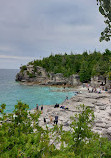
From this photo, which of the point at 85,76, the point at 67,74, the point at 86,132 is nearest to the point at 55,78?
the point at 67,74

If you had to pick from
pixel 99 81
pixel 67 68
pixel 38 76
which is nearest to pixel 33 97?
pixel 99 81

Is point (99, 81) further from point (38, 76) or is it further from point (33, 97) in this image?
point (38, 76)

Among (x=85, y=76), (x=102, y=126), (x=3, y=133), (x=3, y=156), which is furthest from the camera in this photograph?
(x=85, y=76)

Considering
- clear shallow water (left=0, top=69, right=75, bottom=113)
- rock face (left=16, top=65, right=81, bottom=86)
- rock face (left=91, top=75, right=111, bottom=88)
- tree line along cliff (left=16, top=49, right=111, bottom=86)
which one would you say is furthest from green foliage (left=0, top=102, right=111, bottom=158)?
rock face (left=16, top=65, right=81, bottom=86)

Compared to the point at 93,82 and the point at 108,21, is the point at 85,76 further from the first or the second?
the point at 108,21

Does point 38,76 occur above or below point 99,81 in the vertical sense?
above

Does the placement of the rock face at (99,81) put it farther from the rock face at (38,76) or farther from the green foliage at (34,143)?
the green foliage at (34,143)

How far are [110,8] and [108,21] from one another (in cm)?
50

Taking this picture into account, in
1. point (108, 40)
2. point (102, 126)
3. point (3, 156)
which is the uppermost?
point (108, 40)

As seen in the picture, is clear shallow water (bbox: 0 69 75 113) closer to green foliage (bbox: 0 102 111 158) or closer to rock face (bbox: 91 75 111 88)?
rock face (bbox: 91 75 111 88)

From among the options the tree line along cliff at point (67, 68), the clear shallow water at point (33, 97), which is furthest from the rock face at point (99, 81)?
the clear shallow water at point (33, 97)

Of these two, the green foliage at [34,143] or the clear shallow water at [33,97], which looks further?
the clear shallow water at [33,97]

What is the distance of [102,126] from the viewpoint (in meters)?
15.5

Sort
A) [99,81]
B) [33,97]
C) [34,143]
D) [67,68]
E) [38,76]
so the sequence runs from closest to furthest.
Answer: [34,143], [33,97], [99,81], [38,76], [67,68]
